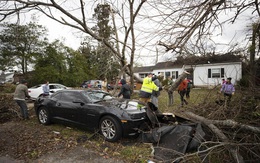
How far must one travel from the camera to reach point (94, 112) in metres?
5.02

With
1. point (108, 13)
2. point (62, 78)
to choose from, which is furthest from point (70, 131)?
point (62, 78)

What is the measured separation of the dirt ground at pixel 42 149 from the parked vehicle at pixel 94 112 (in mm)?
655

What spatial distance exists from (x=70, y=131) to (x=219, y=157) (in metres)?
4.67

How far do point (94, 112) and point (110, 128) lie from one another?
2.48 feet

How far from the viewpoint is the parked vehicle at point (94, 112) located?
4.53 meters

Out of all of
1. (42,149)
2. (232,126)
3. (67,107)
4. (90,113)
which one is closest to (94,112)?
(90,113)

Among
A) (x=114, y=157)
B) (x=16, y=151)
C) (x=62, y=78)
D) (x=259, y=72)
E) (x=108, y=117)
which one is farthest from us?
(x=62, y=78)

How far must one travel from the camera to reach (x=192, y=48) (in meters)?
3.51

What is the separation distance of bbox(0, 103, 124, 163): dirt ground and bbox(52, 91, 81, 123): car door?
2.07 ft

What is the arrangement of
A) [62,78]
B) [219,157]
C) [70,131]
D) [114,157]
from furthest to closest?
1. [62,78]
2. [70,131]
3. [114,157]
4. [219,157]

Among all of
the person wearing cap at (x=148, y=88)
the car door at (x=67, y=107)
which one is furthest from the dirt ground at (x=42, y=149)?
the person wearing cap at (x=148, y=88)

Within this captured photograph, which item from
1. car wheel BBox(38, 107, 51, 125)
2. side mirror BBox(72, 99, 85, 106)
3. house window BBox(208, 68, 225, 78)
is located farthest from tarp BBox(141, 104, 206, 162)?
house window BBox(208, 68, 225, 78)

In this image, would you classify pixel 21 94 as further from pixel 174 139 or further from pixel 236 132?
pixel 236 132

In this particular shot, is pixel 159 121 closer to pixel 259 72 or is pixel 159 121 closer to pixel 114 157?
pixel 114 157
